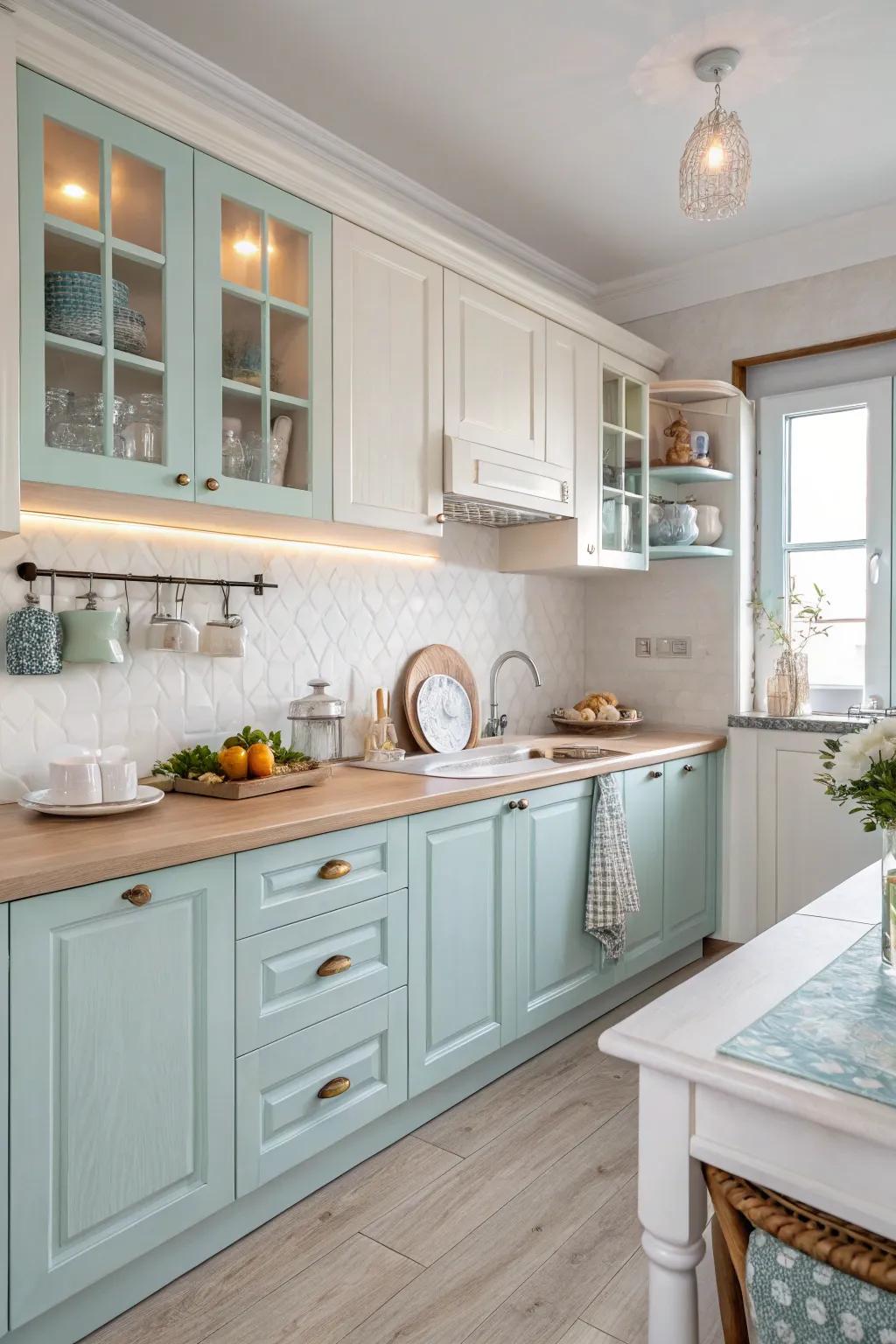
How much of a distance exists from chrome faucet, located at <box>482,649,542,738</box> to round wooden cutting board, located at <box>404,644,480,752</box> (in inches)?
5.0

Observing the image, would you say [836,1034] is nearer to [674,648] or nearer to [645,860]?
[645,860]

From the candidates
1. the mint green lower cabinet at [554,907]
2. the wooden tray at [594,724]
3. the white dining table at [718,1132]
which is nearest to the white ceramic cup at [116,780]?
the mint green lower cabinet at [554,907]

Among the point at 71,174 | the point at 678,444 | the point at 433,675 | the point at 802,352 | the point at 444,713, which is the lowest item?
the point at 444,713

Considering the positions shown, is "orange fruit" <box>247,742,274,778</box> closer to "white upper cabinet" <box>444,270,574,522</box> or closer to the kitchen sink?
the kitchen sink

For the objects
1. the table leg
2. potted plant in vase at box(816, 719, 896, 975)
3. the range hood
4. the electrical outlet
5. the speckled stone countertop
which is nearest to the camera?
the table leg

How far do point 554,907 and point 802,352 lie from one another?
238 centimetres

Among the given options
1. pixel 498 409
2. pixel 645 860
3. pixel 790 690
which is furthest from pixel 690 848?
pixel 498 409

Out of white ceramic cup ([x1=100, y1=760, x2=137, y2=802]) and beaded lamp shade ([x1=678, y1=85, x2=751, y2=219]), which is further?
beaded lamp shade ([x1=678, y1=85, x2=751, y2=219])

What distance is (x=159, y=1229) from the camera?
65.9 inches

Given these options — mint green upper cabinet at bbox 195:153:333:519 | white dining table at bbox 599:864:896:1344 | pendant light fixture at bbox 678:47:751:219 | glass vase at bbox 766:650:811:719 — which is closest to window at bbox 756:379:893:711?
glass vase at bbox 766:650:811:719

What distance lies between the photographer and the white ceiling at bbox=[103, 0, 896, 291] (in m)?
2.28

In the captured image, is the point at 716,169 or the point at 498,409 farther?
the point at 498,409

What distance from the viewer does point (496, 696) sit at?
356cm

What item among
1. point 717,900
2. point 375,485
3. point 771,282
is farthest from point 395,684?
point 771,282
